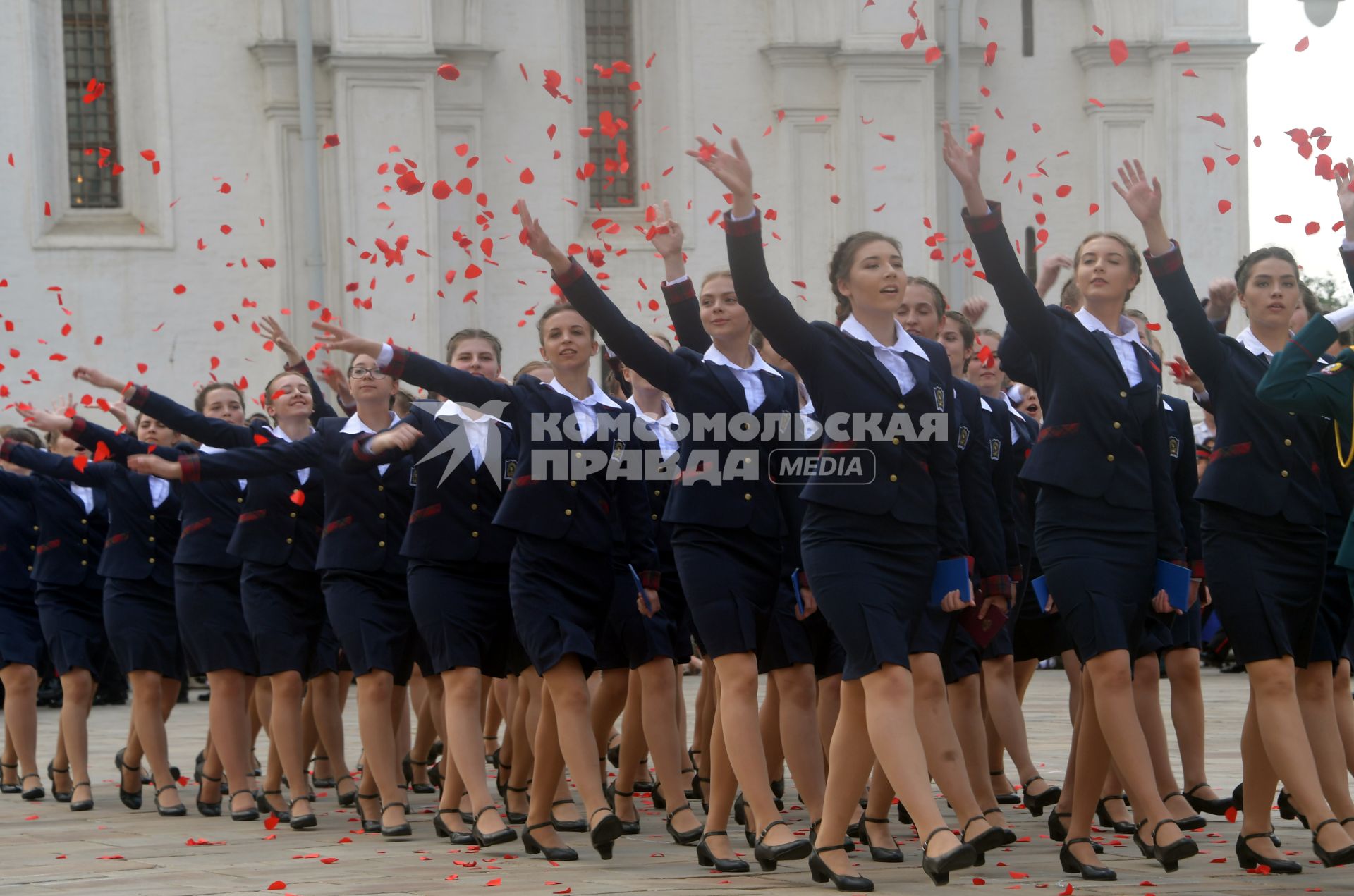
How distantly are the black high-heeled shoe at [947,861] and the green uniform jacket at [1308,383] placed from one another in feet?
5.34

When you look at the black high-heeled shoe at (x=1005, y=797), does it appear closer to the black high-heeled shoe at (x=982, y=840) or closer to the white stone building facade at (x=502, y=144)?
the black high-heeled shoe at (x=982, y=840)

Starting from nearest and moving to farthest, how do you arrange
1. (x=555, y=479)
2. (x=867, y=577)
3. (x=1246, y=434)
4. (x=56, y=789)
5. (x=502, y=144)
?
(x=867, y=577)
(x=1246, y=434)
(x=555, y=479)
(x=56, y=789)
(x=502, y=144)

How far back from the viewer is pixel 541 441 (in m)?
7.83

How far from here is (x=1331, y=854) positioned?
21.5 feet

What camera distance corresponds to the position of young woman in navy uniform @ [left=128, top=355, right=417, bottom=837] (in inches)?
342

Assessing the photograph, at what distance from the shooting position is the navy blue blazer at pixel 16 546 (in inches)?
446

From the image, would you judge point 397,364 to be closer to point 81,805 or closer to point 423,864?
point 423,864

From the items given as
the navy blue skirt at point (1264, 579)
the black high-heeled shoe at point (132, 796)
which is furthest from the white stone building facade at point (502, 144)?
the navy blue skirt at point (1264, 579)

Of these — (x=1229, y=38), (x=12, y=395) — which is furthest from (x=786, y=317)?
(x=1229, y=38)

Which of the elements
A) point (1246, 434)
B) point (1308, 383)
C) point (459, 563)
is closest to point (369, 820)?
point (459, 563)

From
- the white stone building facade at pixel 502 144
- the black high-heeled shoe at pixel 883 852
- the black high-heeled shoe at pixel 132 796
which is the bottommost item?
the black high-heeled shoe at pixel 132 796

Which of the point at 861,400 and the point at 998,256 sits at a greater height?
the point at 998,256

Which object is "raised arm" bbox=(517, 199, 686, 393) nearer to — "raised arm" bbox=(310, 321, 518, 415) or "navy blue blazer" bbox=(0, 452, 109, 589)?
"raised arm" bbox=(310, 321, 518, 415)

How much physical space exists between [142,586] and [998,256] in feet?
17.7
